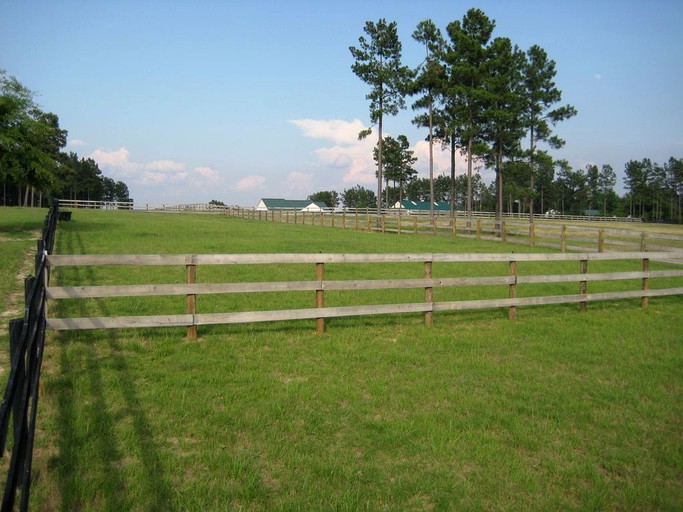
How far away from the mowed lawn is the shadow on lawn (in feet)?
0.06

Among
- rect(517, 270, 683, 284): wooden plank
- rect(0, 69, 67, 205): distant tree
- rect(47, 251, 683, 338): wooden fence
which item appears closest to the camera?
rect(47, 251, 683, 338): wooden fence

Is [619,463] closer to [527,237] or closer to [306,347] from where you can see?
[306,347]

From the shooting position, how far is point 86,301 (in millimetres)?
9188

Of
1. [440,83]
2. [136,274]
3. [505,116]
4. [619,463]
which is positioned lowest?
[619,463]

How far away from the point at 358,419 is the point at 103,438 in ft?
7.25

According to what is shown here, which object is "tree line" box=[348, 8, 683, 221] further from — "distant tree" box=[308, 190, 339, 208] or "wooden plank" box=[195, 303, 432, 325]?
"distant tree" box=[308, 190, 339, 208]

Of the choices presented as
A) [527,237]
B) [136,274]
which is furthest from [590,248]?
[136,274]

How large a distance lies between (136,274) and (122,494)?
31.2 feet

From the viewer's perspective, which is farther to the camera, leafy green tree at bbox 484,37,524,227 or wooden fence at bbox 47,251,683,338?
leafy green tree at bbox 484,37,524,227

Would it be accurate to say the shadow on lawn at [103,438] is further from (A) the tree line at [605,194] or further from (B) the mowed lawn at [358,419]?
(A) the tree line at [605,194]

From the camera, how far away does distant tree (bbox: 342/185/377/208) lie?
171m

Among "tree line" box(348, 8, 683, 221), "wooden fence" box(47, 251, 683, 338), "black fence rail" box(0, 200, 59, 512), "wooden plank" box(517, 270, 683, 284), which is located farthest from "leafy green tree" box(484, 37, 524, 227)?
"black fence rail" box(0, 200, 59, 512)

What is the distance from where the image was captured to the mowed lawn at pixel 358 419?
3.57 meters

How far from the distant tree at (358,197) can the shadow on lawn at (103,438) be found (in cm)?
16352
